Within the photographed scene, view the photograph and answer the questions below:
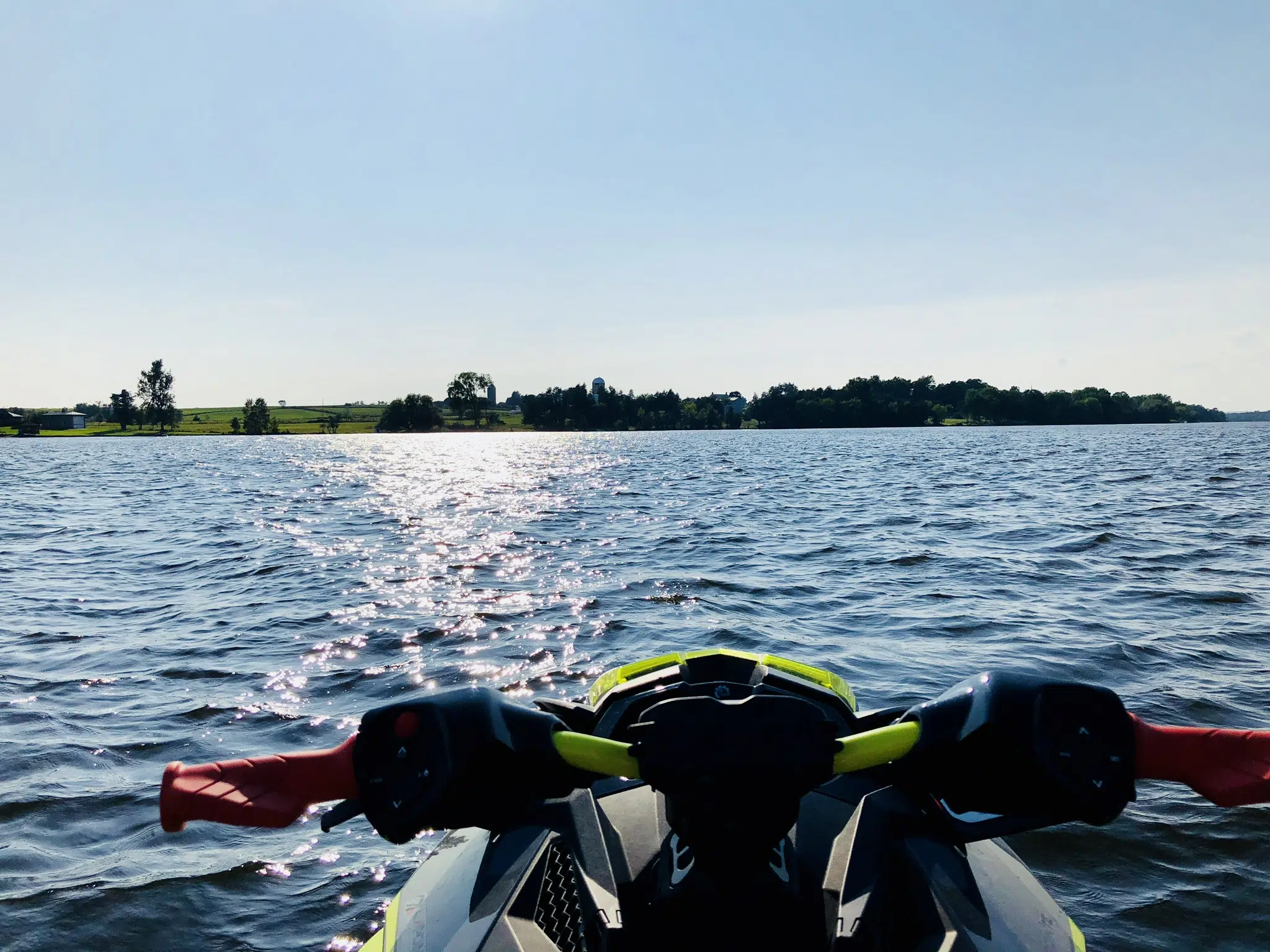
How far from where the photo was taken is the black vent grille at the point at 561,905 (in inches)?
75.9

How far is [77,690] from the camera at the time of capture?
7754 mm

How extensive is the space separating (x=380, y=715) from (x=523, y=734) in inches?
11.6

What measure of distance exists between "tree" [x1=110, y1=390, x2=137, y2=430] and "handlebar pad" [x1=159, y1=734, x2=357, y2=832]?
186652 millimetres

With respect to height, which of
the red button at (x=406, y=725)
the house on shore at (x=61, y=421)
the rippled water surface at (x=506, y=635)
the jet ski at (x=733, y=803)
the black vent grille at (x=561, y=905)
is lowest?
the rippled water surface at (x=506, y=635)

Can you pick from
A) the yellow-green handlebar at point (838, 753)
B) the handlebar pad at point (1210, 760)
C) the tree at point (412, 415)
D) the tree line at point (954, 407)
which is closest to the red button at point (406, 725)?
the yellow-green handlebar at point (838, 753)

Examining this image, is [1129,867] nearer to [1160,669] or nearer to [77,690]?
[1160,669]

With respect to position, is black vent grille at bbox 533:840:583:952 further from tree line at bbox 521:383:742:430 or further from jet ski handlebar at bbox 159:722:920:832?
tree line at bbox 521:383:742:430

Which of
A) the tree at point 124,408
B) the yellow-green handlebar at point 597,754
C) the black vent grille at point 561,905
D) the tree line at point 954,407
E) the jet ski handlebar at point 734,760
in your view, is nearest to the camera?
the jet ski handlebar at point 734,760

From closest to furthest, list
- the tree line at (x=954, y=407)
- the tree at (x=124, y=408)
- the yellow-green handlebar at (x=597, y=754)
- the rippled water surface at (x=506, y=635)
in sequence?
1. the yellow-green handlebar at (x=597, y=754)
2. the rippled water surface at (x=506, y=635)
3. the tree line at (x=954, y=407)
4. the tree at (x=124, y=408)

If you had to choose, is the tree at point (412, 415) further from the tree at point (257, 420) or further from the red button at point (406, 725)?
the red button at point (406, 725)

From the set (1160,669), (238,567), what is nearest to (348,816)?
(1160,669)

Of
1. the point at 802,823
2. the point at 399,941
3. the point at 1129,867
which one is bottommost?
the point at 1129,867

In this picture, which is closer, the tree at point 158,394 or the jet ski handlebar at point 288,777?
the jet ski handlebar at point 288,777

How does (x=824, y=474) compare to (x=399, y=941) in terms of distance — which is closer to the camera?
(x=399, y=941)
